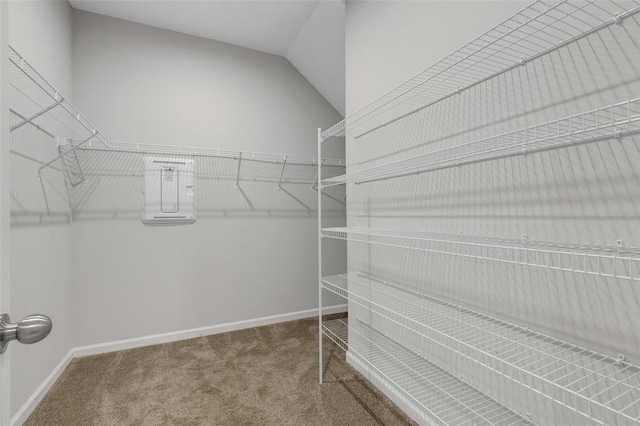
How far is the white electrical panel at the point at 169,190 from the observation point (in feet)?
7.91

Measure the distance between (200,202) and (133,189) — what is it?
507 millimetres

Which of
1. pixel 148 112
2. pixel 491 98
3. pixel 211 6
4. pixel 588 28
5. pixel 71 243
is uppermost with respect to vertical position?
pixel 211 6

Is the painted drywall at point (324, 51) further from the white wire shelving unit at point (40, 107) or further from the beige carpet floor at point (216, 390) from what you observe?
the beige carpet floor at point (216, 390)

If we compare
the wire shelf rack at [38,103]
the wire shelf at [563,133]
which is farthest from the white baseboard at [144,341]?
the wire shelf at [563,133]

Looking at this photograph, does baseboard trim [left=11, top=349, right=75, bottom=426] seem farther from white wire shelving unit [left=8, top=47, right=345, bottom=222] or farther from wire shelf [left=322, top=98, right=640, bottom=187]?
wire shelf [left=322, top=98, right=640, bottom=187]

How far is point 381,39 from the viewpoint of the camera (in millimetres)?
1772

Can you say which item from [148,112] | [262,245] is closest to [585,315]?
[262,245]

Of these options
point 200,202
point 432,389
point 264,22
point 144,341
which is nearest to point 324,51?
point 264,22

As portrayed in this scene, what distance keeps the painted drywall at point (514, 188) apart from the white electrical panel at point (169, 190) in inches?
64.6

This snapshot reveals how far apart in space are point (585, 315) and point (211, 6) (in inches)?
109

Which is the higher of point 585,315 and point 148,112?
point 148,112

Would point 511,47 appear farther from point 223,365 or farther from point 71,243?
point 71,243

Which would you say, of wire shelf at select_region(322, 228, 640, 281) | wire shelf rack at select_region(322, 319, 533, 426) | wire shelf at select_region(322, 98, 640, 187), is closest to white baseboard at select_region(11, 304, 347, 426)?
wire shelf rack at select_region(322, 319, 533, 426)

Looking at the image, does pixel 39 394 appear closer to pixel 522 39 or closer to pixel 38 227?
pixel 38 227
